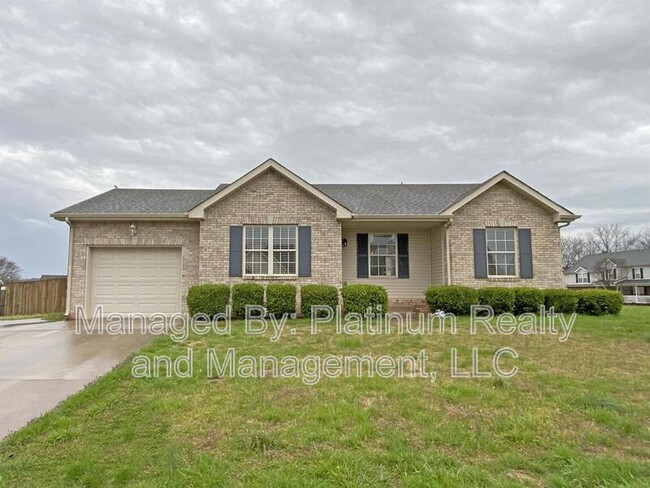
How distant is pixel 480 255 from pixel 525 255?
144 centimetres

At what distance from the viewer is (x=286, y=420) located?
4070 mm

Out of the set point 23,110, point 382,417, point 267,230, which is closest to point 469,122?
point 267,230

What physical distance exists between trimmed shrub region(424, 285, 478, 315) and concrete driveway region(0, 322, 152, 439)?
770cm

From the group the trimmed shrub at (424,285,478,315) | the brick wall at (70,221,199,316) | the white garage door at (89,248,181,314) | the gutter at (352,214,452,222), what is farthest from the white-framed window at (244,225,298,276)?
the trimmed shrub at (424,285,478,315)

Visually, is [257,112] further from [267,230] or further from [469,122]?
[469,122]

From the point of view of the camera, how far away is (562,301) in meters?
11.8

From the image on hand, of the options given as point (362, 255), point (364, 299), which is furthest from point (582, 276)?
point (364, 299)

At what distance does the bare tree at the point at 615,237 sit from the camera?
60.6m

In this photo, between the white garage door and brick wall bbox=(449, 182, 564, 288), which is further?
brick wall bbox=(449, 182, 564, 288)

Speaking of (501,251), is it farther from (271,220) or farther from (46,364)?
(46,364)

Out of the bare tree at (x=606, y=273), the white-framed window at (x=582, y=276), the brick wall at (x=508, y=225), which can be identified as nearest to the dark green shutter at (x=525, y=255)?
the brick wall at (x=508, y=225)

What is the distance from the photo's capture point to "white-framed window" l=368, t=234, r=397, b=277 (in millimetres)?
14219

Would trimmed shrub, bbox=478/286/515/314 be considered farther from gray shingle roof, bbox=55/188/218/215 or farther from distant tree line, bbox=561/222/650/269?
distant tree line, bbox=561/222/650/269

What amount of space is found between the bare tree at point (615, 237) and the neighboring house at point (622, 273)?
46.4ft
